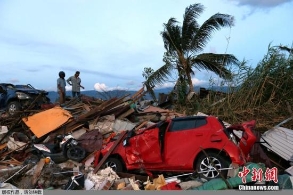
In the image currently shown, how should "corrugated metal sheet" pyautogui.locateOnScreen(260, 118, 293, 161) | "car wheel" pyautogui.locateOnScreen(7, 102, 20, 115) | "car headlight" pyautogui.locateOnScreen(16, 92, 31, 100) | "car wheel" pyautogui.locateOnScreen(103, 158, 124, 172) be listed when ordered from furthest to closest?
1. "car headlight" pyautogui.locateOnScreen(16, 92, 31, 100)
2. "car wheel" pyautogui.locateOnScreen(7, 102, 20, 115)
3. "corrugated metal sheet" pyautogui.locateOnScreen(260, 118, 293, 161)
4. "car wheel" pyautogui.locateOnScreen(103, 158, 124, 172)

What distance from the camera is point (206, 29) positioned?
20141mm

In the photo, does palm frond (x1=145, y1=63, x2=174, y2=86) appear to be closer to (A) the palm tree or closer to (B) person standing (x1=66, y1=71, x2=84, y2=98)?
(A) the palm tree

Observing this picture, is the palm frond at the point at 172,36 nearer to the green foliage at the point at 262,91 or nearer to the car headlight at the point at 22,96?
the green foliage at the point at 262,91

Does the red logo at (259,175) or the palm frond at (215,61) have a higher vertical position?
the palm frond at (215,61)

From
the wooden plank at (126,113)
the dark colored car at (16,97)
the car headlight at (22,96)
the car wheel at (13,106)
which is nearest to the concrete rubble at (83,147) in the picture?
the wooden plank at (126,113)

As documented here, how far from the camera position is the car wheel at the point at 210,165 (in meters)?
7.83

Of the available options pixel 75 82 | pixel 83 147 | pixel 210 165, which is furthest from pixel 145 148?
pixel 75 82

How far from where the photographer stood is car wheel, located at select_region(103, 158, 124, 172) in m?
8.92

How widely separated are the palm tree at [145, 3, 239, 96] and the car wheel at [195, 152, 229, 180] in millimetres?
11565

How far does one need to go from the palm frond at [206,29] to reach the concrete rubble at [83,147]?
5.75 meters

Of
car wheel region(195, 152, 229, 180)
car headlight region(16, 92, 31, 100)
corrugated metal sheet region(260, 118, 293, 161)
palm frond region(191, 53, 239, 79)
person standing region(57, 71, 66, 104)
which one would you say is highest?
palm frond region(191, 53, 239, 79)

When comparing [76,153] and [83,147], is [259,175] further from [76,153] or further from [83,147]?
[83,147]

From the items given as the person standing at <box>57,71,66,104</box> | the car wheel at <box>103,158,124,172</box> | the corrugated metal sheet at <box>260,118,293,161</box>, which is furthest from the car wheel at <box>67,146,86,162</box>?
the person standing at <box>57,71,66,104</box>

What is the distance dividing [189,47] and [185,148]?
12558mm
